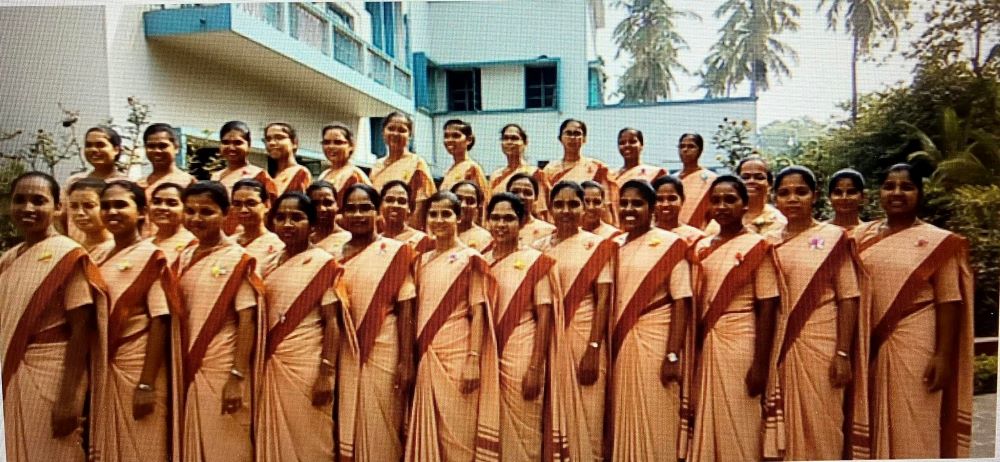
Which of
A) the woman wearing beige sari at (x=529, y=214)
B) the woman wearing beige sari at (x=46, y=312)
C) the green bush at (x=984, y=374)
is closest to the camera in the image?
the woman wearing beige sari at (x=46, y=312)

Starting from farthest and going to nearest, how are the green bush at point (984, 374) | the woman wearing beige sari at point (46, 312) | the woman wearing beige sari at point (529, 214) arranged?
the green bush at point (984, 374), the woman wearing beige sari at point (529, 214), the woman wearing beige sari at point (46, 312)

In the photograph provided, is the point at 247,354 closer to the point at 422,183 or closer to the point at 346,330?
the point at 346,330

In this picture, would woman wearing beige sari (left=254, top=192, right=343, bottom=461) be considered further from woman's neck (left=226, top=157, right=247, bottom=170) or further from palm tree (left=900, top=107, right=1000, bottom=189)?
palm tree (left=900, top=107, right=1000, bottom=189)

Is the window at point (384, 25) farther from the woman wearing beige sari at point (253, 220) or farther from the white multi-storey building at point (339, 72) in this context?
the woman wearing beige sari at point (253, 220)

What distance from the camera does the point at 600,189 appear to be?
218 cm

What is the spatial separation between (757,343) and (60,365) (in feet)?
6.94

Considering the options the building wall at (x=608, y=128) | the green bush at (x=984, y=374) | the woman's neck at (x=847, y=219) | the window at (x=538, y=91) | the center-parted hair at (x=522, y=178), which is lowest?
the green bush at (x=984, y=374)

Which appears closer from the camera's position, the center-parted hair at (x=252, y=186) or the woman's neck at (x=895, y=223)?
the center-parted hair at (x=252, y=186)

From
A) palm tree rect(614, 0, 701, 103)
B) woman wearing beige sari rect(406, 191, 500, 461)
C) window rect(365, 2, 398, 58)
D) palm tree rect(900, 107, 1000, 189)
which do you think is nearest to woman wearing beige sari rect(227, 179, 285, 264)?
woman wearing beige sari rect(406, 191, 500, 461)

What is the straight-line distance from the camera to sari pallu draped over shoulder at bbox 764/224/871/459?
2.17 metres

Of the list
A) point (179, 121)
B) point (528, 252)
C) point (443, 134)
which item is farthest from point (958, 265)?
point (179, 121)

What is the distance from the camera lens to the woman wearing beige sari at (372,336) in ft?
6.92

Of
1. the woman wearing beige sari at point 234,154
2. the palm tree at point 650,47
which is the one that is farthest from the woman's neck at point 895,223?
the woman wearing beige sari at point 234,154

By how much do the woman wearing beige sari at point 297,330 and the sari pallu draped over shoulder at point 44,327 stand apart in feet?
1.60
